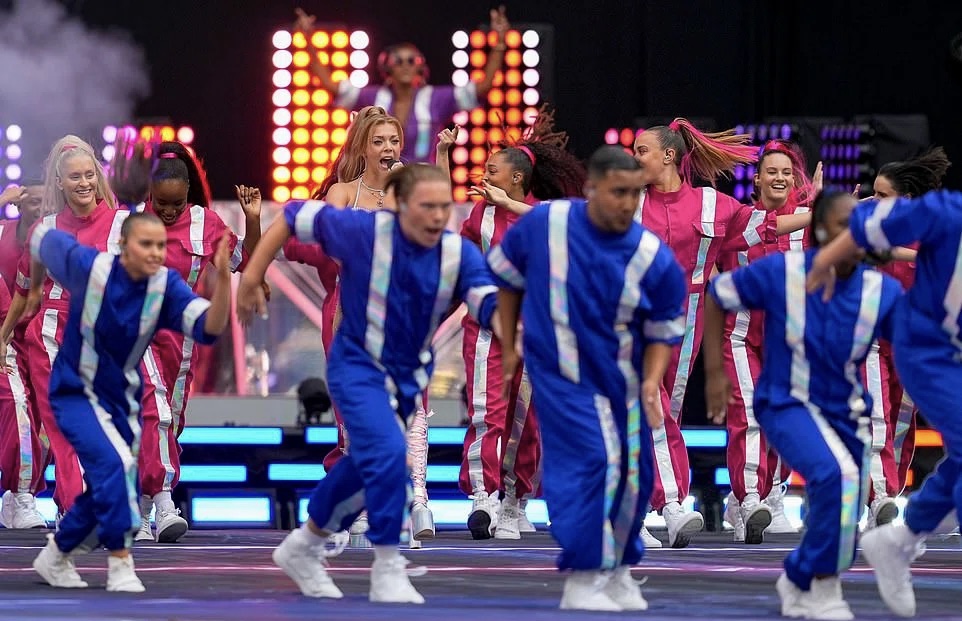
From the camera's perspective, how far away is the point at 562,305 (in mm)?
5688

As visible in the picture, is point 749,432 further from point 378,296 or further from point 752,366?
point 378,296

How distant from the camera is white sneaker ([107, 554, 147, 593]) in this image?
5992 millimetres

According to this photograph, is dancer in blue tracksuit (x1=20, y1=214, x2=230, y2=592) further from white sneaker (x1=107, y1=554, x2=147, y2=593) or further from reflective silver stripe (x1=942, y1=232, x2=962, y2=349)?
reflective silver stripe (x1=942, y1=232, x2=962, y2=349)

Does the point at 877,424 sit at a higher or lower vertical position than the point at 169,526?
higher

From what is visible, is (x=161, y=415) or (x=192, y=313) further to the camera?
(x=161, y=415)

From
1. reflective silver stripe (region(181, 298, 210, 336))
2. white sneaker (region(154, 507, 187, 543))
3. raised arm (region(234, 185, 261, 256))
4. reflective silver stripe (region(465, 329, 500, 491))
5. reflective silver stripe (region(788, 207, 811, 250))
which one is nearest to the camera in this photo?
reflective silver stripe (region(181, 298, 210, 336))

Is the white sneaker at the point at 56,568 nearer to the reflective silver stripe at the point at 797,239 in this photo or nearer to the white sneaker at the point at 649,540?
the white sneaker at the point at 649,540

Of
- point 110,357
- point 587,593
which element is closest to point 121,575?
point 110,357

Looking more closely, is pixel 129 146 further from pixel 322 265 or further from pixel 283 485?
pixel 283 485

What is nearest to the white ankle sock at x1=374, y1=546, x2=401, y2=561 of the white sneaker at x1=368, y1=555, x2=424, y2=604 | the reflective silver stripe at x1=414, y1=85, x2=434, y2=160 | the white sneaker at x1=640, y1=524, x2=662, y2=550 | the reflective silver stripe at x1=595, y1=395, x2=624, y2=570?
the white sneaker at x1=368, y1=555, x2=424, y2=604

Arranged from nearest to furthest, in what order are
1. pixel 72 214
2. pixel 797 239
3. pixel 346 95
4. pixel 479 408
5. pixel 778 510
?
pixel 72 214
pixel 479 408
pixel 797 239
pixel 778 510
pixel 346 95

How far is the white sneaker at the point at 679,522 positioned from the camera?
25.2 feet

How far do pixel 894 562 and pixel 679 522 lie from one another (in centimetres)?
210

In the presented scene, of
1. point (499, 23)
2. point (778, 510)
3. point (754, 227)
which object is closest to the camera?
point (754, 227)
